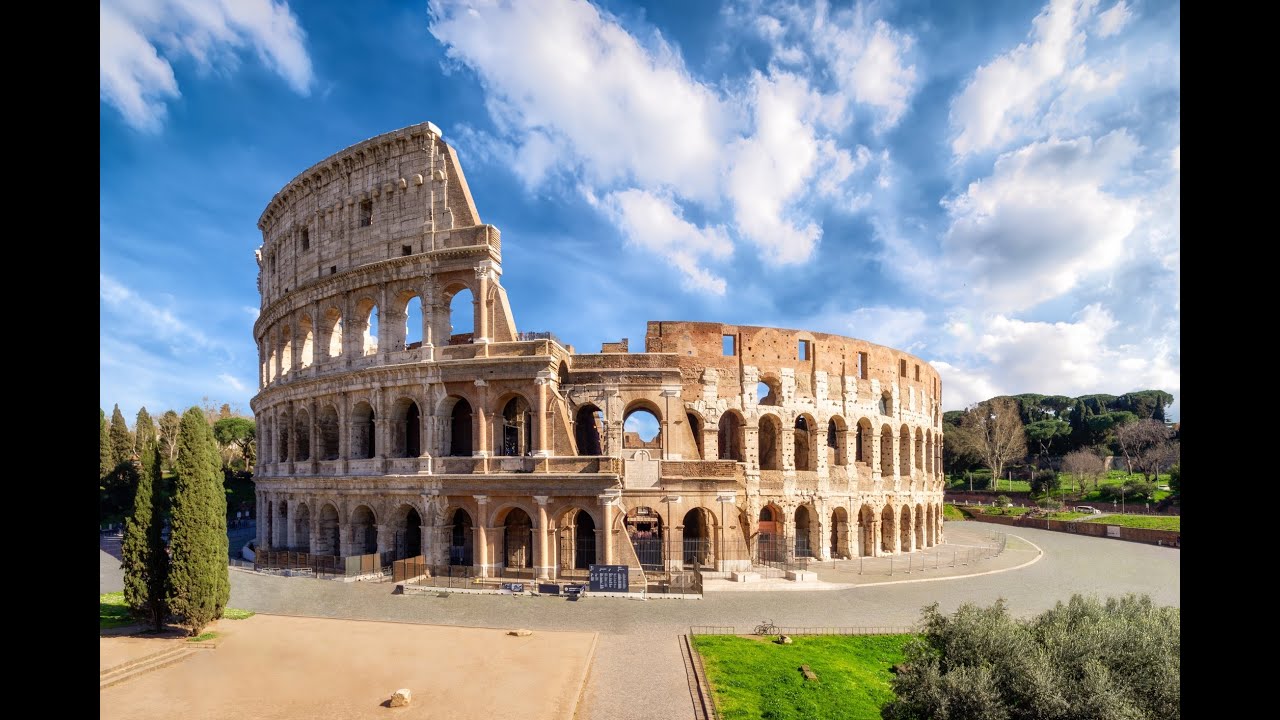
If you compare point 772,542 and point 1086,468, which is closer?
point 772,542

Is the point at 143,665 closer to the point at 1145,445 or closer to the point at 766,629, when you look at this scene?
the point at 766,629

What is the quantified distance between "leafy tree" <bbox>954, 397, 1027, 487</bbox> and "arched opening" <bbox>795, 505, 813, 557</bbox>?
41.3 metres

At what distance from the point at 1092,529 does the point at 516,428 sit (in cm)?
4412

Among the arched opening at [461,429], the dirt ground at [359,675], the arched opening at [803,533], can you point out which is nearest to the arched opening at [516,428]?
the arched opening at [461,429]

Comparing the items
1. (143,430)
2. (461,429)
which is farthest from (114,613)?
(143,430)

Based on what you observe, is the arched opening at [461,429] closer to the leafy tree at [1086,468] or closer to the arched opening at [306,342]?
the arched opening at [306,342]

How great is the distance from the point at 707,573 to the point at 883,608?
25.3 feet

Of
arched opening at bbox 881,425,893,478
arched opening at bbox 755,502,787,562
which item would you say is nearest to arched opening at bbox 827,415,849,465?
arched opening at bbox 881,425,893,478

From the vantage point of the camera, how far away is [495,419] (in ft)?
92.1

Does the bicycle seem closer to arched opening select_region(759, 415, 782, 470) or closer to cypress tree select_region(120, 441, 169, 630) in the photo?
arched opening select_region(759, 415, 782, 470)

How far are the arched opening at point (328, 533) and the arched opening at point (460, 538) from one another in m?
5.99

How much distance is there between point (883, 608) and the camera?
75.4 ft
